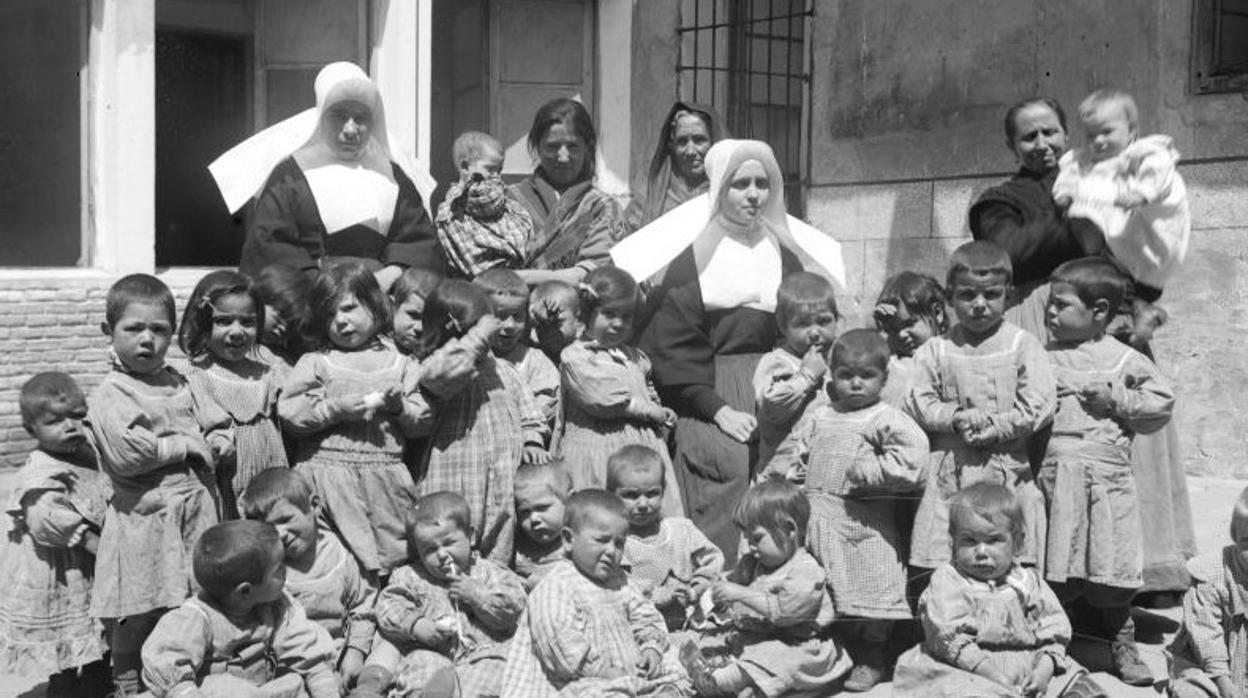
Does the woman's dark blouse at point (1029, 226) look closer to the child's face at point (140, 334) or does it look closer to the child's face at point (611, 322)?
the child's face at point (611, 322)

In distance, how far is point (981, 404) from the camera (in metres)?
5.11

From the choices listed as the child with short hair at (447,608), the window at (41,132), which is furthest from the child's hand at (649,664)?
the window at (41,132)

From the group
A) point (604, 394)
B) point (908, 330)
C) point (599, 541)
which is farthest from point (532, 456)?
point (908, 330)

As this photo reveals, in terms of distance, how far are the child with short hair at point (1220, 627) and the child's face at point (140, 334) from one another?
10.3ft

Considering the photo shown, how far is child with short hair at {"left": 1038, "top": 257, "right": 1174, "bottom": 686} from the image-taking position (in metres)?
5.12

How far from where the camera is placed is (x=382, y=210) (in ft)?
19.2

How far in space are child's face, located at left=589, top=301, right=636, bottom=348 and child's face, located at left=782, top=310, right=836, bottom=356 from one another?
0.56m

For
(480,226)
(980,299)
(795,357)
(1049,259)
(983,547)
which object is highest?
(480,226)

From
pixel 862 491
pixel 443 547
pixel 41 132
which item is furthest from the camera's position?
pixel 41 132

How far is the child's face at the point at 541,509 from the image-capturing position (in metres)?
5.11

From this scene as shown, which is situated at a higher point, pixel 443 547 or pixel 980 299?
pixel 980 299

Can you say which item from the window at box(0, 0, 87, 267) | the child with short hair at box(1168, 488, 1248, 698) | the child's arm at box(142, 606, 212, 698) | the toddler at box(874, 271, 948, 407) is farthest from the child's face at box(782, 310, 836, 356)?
the window at box(0, 0, 87, 267)

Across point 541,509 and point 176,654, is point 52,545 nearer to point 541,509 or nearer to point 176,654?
point 176,654

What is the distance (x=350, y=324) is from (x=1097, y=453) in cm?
250
